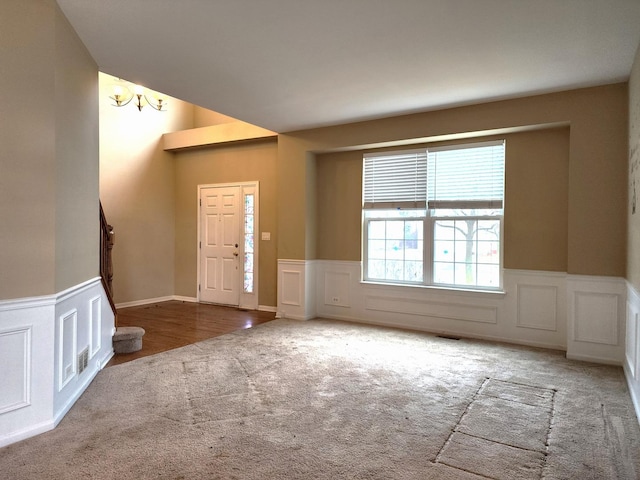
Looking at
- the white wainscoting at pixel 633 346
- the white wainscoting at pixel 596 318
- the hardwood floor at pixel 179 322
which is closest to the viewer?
the white wainscoting at pixel 633 346

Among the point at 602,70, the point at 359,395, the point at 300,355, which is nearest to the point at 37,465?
the point at 359,395

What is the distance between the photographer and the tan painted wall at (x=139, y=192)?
6656 mm

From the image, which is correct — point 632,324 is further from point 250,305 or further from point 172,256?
point 172,256

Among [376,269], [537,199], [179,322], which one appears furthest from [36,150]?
[537,199]

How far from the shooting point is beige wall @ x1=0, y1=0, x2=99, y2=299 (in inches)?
97.2

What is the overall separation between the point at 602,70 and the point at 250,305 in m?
5.54

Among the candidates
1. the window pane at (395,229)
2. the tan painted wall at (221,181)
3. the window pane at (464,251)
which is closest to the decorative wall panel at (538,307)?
the window pane at (464,251)

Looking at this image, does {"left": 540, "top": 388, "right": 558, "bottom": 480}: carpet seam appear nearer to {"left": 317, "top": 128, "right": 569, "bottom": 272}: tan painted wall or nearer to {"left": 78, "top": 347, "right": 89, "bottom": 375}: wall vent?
{"left": 317, "top": 128, "right": 569, "bottom": 272}: tan painted wall

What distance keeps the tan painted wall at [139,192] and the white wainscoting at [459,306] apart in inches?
124

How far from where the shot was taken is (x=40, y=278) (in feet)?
8.57

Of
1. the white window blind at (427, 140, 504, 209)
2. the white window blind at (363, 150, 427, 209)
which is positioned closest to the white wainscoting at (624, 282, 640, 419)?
the white window blind at (427, 140, 504, 209)

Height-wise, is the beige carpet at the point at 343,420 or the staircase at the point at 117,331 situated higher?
the staircase at the point at 117,331

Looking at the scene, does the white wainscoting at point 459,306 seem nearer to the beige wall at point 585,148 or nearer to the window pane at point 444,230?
the beige wall at point 585,148

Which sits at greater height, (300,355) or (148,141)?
(148,141)
